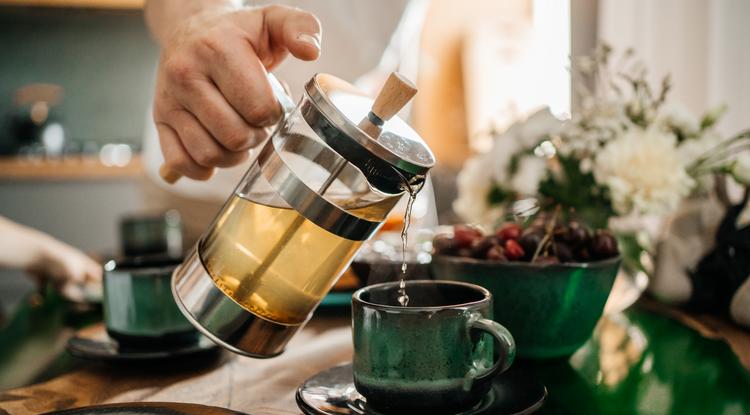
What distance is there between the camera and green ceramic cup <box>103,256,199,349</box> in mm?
733

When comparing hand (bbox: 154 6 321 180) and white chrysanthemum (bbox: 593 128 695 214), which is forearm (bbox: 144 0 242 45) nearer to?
hand (bbox: 154 6 321 180)

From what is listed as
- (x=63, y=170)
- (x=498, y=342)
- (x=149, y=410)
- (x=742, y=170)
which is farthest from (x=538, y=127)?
(x=63, y=170)

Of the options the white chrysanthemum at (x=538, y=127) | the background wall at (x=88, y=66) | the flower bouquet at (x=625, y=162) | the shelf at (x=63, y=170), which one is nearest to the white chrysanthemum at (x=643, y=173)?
the flower bouquet at (x=625, y=162)

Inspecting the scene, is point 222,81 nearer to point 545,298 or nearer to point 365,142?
point 365,142

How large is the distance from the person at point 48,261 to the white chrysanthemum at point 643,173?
87cm

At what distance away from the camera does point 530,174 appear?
1.04 metres

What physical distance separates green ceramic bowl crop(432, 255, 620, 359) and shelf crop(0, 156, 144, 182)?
8.67 ft

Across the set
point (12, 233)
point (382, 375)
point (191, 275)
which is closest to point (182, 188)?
point (12, 233)

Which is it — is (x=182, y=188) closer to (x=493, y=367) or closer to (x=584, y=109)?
(x=584, y=109)

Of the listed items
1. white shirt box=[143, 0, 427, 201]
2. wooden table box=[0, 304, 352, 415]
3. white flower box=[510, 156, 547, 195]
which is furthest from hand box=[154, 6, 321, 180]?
white shirt box=[143, 0, 427, 201]

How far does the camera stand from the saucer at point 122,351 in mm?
717

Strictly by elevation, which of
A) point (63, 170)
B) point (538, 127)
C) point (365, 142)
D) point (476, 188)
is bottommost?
point (63, 170)

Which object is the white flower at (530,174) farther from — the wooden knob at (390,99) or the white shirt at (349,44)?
the white shirt at (349,44)

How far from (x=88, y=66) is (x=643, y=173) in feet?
10.3
